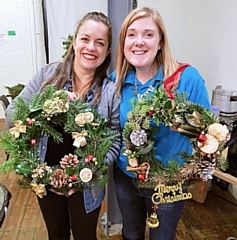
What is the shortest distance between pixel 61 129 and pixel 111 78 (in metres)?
0.35

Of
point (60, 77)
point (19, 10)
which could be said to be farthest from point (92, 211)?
point (19, 10)

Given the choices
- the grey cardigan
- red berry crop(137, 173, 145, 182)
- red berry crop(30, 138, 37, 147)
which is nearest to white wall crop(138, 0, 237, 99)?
the grey cardigan

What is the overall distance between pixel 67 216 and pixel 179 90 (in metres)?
0.74

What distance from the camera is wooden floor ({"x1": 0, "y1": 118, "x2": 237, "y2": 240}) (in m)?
1.91

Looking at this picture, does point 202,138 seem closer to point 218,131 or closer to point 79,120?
point 218,131

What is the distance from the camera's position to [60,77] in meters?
1.16

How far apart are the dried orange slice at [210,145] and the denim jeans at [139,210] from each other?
362mm

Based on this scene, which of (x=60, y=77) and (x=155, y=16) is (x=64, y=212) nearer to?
(x=60, y=77)

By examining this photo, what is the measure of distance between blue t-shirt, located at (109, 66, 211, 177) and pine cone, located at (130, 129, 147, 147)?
10cm

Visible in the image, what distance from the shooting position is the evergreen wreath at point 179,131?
35.5 inches

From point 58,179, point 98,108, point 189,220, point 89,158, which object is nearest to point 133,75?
point 98,108

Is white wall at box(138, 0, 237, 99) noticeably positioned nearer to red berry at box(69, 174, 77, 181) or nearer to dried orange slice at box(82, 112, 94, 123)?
dried orange slice at box(82, 112, 94, 123)

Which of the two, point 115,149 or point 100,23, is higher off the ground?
point 100,23

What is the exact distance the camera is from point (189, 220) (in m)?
2.06
